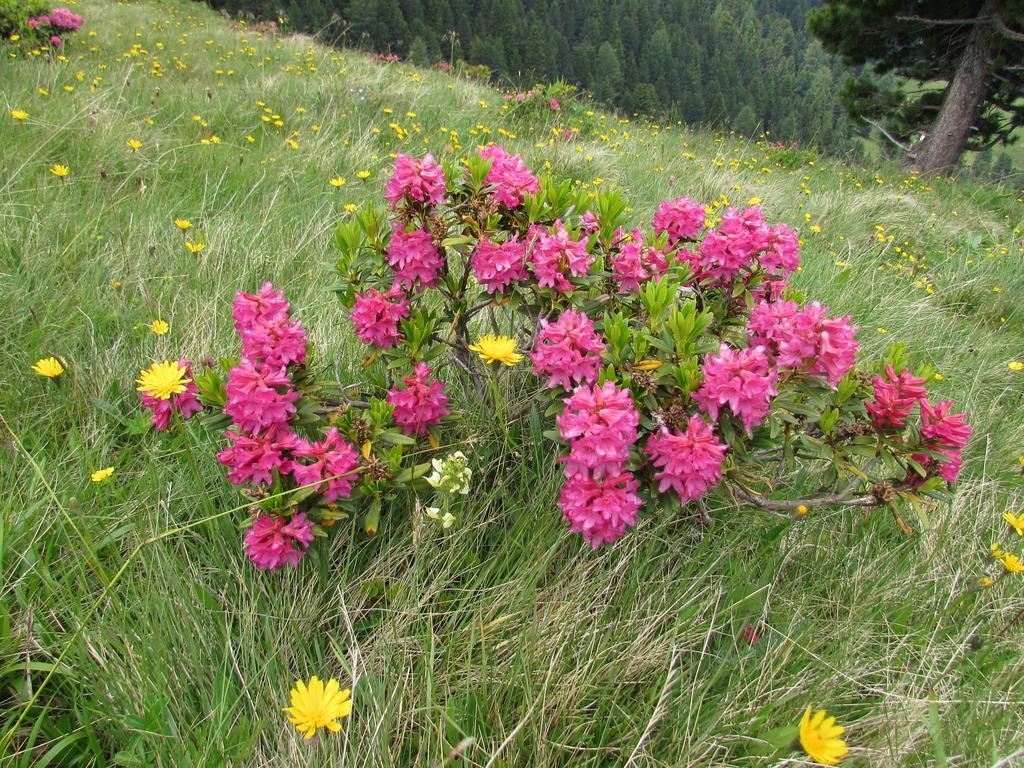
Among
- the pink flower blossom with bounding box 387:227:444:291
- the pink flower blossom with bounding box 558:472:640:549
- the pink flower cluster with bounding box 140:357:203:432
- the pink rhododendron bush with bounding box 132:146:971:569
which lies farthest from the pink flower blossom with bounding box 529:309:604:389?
the pink flower cluster with bounding box 140:357:203:432

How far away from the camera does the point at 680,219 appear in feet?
5.62

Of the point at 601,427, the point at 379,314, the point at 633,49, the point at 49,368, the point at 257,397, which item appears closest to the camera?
the point at 601,427

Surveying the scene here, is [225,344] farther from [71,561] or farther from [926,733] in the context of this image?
[926,733]

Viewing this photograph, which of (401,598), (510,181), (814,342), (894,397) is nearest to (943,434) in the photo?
(894,397)

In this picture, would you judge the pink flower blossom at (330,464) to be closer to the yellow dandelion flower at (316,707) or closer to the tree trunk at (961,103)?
the yellow dandelion flower at (316,707)

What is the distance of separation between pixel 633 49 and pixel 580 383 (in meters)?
62.9

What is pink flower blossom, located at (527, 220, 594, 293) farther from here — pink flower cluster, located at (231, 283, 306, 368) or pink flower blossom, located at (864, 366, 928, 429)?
pink flower blossom, located at (864, 366, 928, 429)

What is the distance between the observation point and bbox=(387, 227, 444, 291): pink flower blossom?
1423mm

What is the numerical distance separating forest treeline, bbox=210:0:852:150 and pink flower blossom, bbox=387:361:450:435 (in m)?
34.4

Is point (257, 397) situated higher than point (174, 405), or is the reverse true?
point (257, 397)

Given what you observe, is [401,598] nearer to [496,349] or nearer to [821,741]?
[496,349]

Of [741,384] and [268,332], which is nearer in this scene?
[741,384]

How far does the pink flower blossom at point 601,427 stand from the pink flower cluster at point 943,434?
2.13 feet

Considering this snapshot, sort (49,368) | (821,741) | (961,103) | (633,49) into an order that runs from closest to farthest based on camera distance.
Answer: (821,741) < (49,368) < (961,103) < (633,49)
